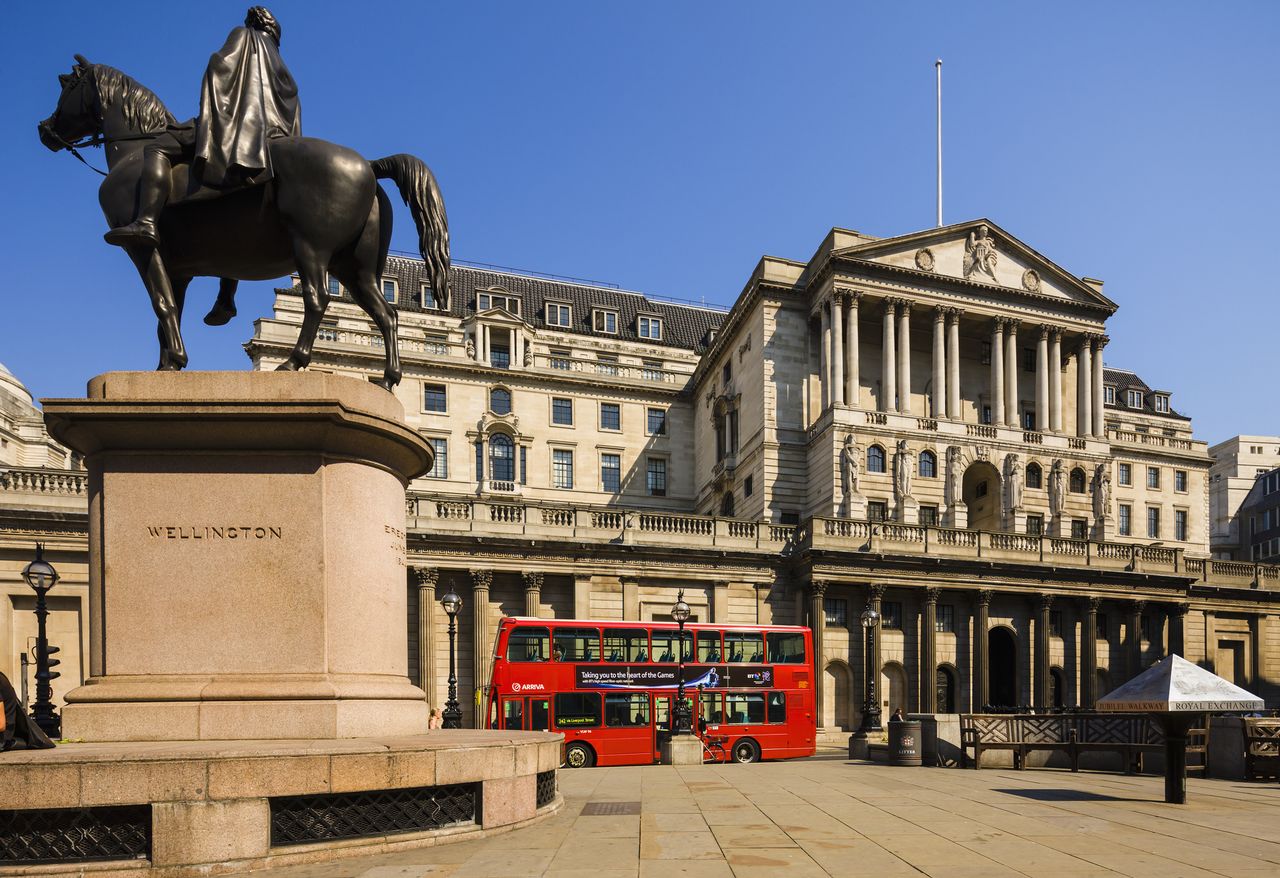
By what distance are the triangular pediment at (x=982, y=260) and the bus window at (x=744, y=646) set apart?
2765 cm

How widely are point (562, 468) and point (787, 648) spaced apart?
33.6 m

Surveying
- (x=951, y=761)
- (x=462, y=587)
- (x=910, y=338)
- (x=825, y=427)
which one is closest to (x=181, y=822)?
(x=951, y=761)

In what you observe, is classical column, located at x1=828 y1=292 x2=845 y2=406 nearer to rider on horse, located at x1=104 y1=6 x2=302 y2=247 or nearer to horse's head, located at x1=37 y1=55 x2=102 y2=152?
rider on horse, located at x1=104 y1=6 x2=302 y2=247

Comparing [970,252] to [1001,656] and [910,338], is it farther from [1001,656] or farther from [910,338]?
[1001,656]

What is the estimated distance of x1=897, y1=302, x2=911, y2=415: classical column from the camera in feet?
169

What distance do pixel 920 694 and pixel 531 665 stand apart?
2501 centimetres

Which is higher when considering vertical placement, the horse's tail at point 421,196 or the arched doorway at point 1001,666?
the horse's tail at point 421,196

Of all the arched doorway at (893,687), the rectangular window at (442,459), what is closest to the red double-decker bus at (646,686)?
the arched doorway at (893,687)

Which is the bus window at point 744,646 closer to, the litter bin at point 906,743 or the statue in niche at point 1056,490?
the litter bin at point 906,743

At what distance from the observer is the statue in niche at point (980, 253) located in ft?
175

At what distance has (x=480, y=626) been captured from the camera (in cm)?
3897

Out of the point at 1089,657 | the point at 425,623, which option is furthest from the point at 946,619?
the point at 425,623

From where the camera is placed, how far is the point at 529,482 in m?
60.6

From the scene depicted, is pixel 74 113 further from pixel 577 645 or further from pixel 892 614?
pixel 892 614
